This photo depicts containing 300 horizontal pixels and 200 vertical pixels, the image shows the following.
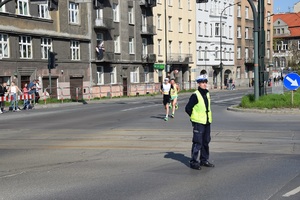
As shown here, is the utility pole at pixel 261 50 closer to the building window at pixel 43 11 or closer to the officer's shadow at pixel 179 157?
the officer's shadow at pixel 179 157

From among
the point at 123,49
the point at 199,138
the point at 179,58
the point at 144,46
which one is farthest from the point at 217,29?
the point at 199,138

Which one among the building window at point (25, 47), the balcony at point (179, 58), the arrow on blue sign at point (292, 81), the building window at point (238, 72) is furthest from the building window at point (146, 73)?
the arrow on blue sign at point (292, 81)

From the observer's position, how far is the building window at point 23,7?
3784 centimetres

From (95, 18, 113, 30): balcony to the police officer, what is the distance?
39.4 meters

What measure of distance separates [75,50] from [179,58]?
21590mm

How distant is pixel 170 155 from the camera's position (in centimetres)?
1077

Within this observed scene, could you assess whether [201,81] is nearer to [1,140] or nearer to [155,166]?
[155,166]

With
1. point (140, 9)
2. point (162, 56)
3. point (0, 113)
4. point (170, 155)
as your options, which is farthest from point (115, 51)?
point (170, 155)

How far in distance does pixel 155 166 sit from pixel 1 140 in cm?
637

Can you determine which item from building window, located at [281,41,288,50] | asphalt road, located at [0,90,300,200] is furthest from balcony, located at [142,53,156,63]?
building window, located at [281,41,288,50]

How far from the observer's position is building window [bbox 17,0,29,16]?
37.8 meters

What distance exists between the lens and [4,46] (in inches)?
1426

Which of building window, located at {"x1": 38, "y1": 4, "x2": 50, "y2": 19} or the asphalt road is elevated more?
building window, located at {"x1": 38, "y1": 4, "x2": 50, "y2": 19}

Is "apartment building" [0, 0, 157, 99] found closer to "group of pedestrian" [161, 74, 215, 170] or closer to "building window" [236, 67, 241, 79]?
"building window" [236, 67, 241, 79]
